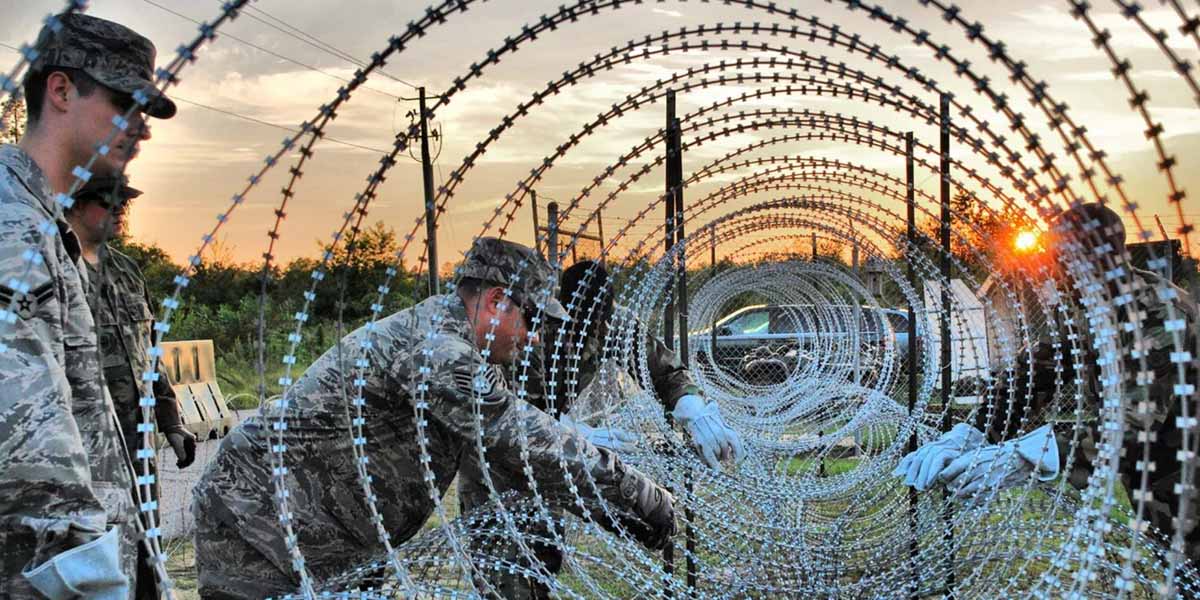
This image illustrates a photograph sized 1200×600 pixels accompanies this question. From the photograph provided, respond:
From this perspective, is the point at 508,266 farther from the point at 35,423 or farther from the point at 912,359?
the point at 912,359

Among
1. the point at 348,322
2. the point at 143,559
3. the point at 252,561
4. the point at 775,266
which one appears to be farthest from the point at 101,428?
the point at 348,322

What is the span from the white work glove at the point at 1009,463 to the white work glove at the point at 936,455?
7 centimetres

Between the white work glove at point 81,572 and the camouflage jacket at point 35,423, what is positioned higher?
the camouflage jacket at point 35,423

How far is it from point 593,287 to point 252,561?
310cm

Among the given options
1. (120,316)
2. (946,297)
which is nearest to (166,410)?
(120,316)

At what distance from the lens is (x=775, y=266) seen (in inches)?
422

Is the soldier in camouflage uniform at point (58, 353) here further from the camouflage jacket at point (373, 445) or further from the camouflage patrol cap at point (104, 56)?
the camouflage jacket at point (373, 445)

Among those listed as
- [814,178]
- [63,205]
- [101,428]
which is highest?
[814,178]

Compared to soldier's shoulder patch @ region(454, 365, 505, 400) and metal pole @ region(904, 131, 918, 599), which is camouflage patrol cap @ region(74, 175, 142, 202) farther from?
metal pole @ region(904, 131, 918, 599)

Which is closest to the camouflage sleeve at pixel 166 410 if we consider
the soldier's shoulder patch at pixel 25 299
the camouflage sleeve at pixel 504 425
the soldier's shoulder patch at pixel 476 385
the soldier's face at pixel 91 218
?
the soldier's face at pixel 91 218

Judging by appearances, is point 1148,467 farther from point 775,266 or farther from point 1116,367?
point 775,266

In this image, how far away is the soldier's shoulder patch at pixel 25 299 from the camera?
190cm

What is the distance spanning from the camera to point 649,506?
3752mm

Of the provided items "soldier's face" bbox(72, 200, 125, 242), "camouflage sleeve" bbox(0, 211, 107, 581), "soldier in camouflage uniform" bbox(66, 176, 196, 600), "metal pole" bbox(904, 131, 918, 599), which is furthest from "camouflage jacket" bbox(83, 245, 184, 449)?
"metal pole" bbox(904, 131, 918, 599)
